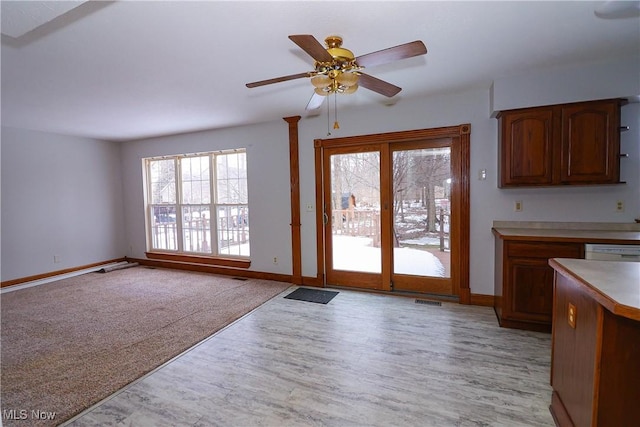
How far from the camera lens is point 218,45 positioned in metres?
2.24

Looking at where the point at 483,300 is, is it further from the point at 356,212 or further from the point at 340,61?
the point at 340,61

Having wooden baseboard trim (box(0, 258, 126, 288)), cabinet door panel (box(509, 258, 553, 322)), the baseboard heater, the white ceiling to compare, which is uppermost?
the white ceiling

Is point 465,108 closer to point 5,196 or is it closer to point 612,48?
point 612,48

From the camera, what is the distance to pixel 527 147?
9.68 ft

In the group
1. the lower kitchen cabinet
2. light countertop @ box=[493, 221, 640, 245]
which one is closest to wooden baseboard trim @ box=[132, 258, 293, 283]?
the lower kitchen cabinet

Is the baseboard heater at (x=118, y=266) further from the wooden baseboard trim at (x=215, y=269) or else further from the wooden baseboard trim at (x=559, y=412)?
the wooden baseboard trim at (x=559, y=412)

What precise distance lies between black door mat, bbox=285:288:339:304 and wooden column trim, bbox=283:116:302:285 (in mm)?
337

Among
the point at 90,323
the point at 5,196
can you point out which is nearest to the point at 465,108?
the point at 90,323

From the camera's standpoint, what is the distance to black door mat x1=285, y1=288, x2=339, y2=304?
3.71m

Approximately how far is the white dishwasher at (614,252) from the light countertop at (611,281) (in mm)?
1048

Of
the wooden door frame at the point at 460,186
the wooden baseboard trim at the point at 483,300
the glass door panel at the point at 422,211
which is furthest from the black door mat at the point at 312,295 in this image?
the wooden baseboard trim at the point at 483,300

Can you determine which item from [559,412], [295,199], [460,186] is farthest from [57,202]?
[559,412]

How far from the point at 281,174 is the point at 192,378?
9.51 feet

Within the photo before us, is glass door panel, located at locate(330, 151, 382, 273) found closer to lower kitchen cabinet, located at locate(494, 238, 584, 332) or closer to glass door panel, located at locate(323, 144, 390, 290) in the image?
glass door panel, located at locate(323, 144, 390, 290)
